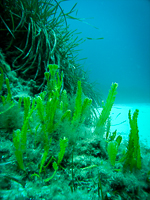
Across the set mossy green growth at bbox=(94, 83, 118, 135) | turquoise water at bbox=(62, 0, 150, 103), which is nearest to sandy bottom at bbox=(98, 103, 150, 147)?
mossy green growth at bbox=(94, 83, 118, 135)

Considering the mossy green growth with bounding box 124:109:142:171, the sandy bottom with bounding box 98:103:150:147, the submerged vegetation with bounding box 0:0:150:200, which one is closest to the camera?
the submerged vegetation with bounding box 0:0:150:200

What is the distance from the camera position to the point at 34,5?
7.19 feet

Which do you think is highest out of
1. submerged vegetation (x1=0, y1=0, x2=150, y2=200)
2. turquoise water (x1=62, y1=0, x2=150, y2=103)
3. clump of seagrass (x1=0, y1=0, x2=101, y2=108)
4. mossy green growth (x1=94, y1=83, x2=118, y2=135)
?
turquoise water (x1=62, y1=0, x2=150, y2=103)

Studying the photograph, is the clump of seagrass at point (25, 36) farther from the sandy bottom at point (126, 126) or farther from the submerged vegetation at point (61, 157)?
the sandy bottom at point (126, 126)

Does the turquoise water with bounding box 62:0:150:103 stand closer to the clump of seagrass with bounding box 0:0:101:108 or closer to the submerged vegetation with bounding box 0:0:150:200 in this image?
the clump of seagrass with bounding box 0:0:101:108

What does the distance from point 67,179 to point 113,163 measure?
473 mm

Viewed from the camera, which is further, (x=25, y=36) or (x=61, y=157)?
(x=25, y=36)

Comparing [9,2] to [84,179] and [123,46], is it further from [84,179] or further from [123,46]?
[123,46]

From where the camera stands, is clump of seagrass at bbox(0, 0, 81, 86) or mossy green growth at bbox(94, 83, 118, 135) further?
clump of seagrass at bbox(0, 0, 81, 86)

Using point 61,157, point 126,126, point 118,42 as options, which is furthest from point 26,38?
point 118,42

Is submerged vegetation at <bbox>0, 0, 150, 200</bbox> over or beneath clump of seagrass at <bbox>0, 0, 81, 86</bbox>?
beneath

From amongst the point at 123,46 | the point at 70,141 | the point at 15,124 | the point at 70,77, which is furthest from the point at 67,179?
the point at 123,46

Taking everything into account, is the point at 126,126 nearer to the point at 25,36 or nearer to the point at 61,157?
the point at 61,157

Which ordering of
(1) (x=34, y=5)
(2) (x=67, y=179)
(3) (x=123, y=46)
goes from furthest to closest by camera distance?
(3) (x=123, y=46) → (1) (x=34, y=5) → (2) (x=67, y=179)
